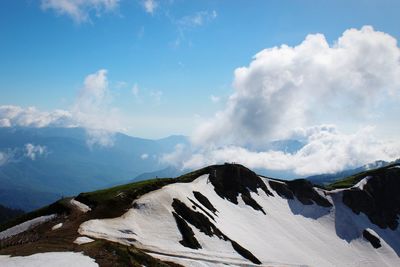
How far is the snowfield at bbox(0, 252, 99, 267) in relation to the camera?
40.6m

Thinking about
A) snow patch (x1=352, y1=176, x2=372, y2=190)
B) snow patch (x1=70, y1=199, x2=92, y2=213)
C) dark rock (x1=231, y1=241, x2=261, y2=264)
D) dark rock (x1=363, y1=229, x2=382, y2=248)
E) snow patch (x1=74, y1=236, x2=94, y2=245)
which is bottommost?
dark rock (x1=363, y1=229, x2=382, y2=248)

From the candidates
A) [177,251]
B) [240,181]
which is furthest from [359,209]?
[177,251]

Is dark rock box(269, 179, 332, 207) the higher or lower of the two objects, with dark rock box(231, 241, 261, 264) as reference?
higher

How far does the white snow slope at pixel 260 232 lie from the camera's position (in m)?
66.0

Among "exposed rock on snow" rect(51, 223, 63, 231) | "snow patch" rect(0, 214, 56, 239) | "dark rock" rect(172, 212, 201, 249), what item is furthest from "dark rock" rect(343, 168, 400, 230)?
"exposed rock on snow" rect(51, 223, 63, 231)

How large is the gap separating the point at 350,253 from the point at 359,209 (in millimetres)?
36427

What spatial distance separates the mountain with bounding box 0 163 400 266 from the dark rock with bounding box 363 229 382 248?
1.21 feet

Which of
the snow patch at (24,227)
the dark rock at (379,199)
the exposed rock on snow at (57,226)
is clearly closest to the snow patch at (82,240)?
the exposed rock on snow at (57,226)

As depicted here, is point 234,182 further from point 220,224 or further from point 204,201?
point 220,224

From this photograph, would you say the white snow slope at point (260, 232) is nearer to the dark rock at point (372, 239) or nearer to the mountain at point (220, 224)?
the mountain at point (220, 224)

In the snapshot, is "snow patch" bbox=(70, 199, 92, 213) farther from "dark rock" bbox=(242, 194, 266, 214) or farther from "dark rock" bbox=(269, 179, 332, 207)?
"dark rock" bbox=(269, 179, 332, 207)

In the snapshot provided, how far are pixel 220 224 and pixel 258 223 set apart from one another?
78.4 feet

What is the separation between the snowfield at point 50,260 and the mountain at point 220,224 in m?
0.20

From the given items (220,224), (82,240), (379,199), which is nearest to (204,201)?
(220,224)
